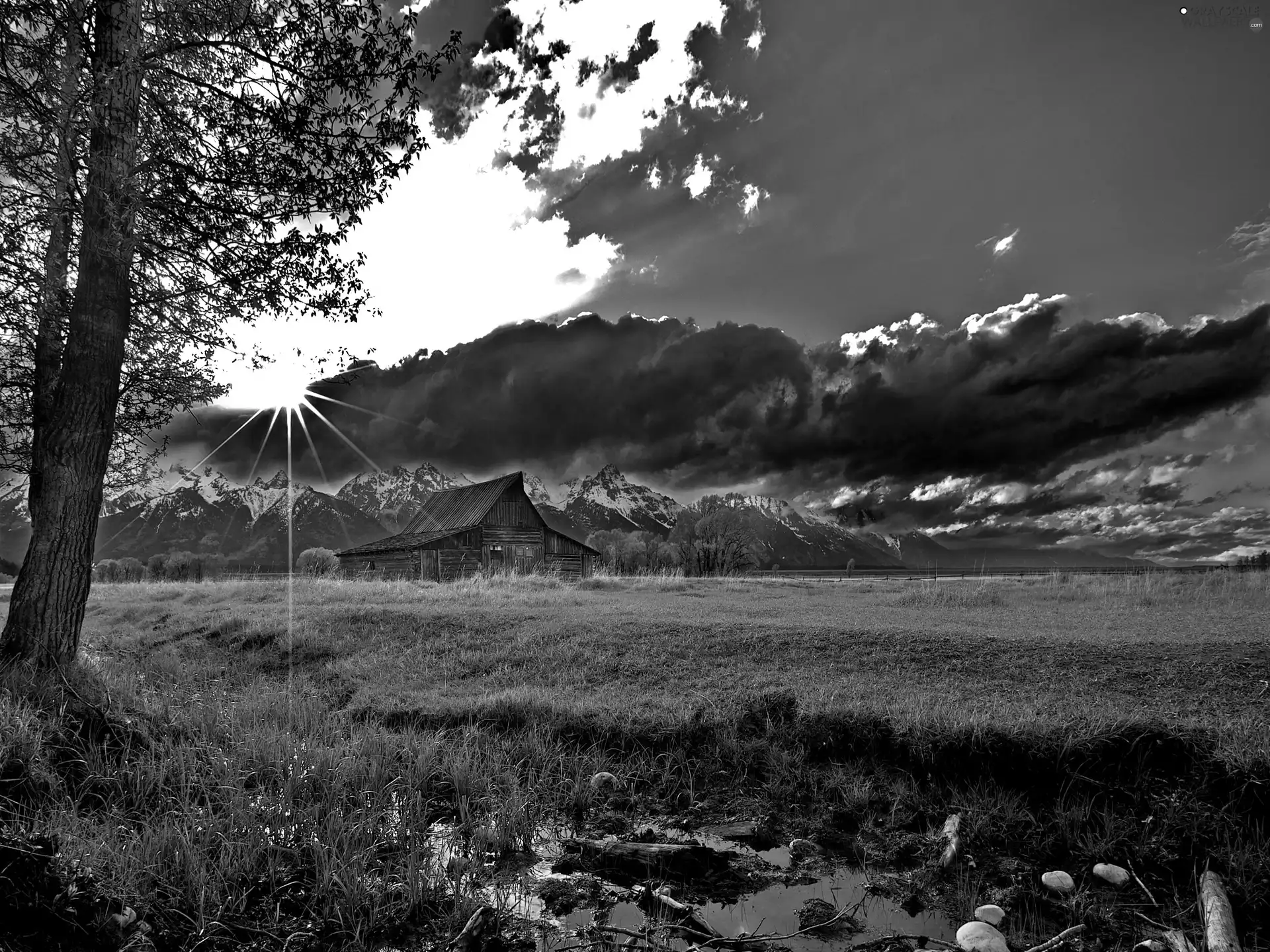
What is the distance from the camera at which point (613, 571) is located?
46531 mm

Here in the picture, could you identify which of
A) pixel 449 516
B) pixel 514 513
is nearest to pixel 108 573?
pixel 449 516

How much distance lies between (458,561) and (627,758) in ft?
109

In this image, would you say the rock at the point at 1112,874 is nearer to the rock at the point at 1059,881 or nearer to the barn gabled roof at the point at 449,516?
the rock at the point at 1059,881

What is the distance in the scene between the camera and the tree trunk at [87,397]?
23.2 ft

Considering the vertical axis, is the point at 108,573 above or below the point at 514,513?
below

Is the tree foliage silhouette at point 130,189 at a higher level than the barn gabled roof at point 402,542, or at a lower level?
higher

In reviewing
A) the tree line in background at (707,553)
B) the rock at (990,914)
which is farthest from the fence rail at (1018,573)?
the rock at (990,914)

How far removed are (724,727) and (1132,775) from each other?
10.4 feet

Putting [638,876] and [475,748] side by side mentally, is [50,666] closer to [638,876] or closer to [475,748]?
[475,748]

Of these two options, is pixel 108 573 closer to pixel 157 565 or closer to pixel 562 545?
pixel 157 565

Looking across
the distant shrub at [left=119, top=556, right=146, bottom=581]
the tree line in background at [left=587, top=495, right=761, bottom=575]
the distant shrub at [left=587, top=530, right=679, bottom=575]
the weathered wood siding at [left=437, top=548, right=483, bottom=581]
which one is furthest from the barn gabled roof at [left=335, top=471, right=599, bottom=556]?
the distant shrub at [left=119, top=556, right=146, bottom=581]

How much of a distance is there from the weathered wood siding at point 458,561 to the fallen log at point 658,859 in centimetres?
3345

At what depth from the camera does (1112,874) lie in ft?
12.5

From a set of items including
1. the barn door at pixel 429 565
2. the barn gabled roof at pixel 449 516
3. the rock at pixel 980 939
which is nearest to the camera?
the rock at pixel 980 939
